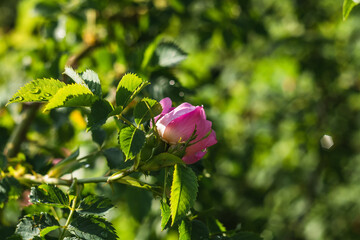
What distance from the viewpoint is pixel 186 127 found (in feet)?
1.65

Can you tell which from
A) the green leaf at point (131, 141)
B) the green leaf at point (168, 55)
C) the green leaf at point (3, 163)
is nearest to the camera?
the green leaf at point (131, 141)

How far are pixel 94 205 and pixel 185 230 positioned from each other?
0.13 meters

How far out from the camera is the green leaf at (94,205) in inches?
20.9

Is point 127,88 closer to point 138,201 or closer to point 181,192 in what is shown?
point 181,192

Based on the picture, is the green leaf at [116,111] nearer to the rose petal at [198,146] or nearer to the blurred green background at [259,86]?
the rose petal at [198,146]

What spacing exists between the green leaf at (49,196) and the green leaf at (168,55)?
369 millimetres

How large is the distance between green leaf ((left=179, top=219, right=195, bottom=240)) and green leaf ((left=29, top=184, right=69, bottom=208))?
161mm

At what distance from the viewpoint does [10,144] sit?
91 cm

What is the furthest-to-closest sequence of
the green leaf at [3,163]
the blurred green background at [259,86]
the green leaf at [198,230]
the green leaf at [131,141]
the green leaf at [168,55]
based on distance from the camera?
the blurred green background at [259,86] < the green leaf at [168,55] < the green leaf at [3,163] < the green leaf at [198,230] < the green leaf at [131,141]

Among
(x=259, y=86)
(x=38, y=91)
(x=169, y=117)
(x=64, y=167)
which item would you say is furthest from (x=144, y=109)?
(x=259, y=86)

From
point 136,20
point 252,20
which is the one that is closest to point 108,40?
point 136,20

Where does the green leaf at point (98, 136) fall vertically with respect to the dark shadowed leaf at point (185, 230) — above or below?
below

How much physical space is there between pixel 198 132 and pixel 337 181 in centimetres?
133

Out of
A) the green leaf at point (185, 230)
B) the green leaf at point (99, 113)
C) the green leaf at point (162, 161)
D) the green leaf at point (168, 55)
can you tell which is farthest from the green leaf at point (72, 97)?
the green leaf at point (168, 55)
